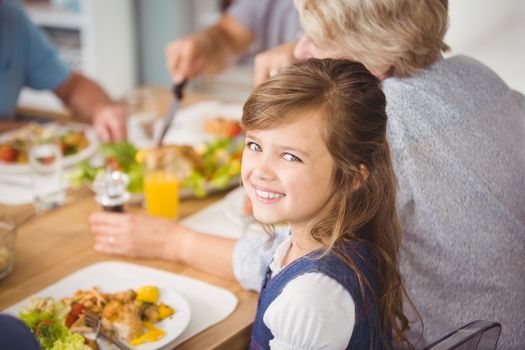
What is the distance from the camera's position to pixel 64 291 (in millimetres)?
1374

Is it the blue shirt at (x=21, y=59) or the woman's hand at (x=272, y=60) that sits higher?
the woman's hand at (x=272, y=60)

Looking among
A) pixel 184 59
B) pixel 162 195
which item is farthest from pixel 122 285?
pixel 184 59

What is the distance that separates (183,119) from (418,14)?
139cm

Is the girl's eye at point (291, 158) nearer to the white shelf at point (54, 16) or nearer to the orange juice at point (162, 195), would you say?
the orange juice at point (162, 195)

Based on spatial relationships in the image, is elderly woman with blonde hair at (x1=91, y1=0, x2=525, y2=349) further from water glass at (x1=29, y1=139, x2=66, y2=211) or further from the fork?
water glass at (x1=29, y1=139, x2=66, y2=211)

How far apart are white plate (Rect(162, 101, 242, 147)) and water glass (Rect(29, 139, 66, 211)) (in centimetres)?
48

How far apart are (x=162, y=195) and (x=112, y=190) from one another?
15 cm

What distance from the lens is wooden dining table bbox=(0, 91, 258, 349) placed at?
4.22 feet

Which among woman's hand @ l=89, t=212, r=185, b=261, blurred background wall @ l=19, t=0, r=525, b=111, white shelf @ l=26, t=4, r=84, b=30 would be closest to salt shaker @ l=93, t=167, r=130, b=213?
woman's hand @ l=89, t=212, r=185, b=261

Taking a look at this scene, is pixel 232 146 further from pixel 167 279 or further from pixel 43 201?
pixel 167 279

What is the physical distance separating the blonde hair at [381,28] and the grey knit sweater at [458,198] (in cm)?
5

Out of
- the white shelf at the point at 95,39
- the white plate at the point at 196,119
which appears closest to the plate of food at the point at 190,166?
the white plate at the point at 196,119

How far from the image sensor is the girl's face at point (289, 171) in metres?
1.06

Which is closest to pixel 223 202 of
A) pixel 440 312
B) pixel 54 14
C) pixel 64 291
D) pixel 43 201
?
pixel 43 201
